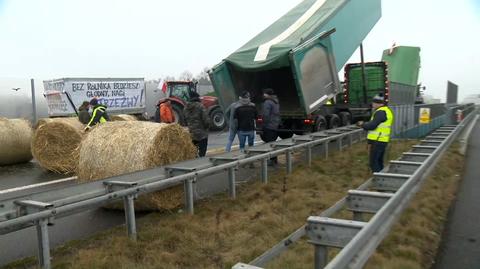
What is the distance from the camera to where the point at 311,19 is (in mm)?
11852

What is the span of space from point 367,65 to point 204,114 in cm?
838

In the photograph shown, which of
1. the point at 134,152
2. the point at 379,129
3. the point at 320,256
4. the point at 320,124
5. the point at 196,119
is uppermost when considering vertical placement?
the point at 196,119

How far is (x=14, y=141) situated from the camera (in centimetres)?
1129

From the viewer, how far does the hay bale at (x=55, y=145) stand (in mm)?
10375

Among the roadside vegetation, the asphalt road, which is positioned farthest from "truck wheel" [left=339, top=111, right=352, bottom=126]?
the roadside vegetation

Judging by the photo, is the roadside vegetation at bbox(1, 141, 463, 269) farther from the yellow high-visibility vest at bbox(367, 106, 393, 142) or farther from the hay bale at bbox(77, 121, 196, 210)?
the yellow high-visibility vest at bbox(367, 106, 393, 142)

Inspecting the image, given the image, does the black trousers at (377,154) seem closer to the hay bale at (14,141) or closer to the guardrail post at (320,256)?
the guardrail post at (320,256)

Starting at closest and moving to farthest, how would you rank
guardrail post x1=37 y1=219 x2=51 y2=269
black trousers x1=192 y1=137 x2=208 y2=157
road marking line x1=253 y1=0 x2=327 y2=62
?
1. guardrail post x1=37 y1=219 x2=51 y2=269
2. black trousers x1=192 y1=137 x2=208 y2=157
3. road marking line x1=253 y1=0 x2=327 y2=62

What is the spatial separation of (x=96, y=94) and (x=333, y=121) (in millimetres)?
12798

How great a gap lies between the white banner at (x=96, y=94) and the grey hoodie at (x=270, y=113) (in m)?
13.0

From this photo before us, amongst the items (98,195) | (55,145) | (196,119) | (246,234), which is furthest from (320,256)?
(55,145)

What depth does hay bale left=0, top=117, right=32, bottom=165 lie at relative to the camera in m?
11.2

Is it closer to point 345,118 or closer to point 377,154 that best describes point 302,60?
point 377,154

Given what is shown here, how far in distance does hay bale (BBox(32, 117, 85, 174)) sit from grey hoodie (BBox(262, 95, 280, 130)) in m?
4.46
